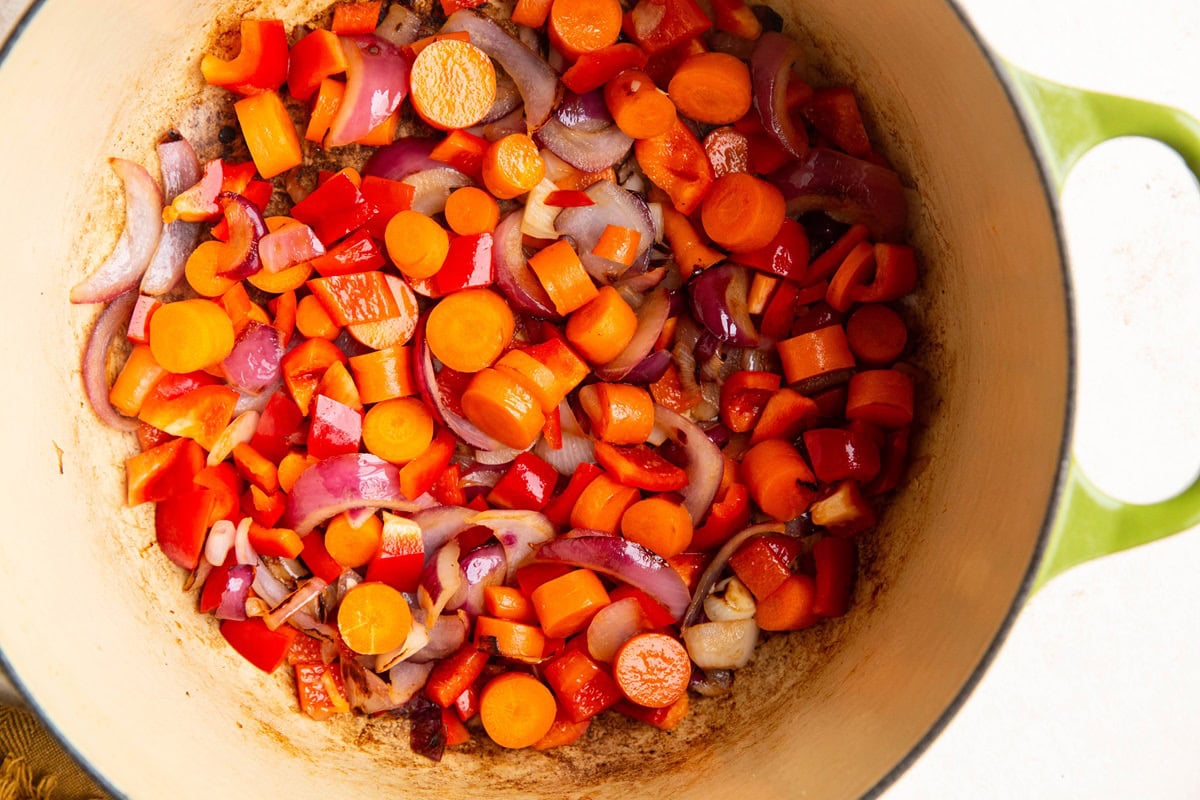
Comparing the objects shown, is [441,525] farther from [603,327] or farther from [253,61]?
[253,61]

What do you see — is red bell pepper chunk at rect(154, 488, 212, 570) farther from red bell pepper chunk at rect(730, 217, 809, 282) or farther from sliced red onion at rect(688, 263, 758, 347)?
red bell pepper chunk at rect(730, 217, 809, 282)

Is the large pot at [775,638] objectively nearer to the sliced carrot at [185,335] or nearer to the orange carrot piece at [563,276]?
the sliced carrot at [185,335]

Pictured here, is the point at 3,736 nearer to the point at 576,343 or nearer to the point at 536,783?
the point at 536,783

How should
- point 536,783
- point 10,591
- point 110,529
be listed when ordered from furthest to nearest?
point 536,783 → point 110,529 → point 10,591

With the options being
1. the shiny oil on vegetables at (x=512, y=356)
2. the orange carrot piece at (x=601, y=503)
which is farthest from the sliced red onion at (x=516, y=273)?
the orange carrot piece at (x=601, y=503)

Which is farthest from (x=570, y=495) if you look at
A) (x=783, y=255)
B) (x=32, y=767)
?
(x=32, y=767)

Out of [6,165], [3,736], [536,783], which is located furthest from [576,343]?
[3,736]

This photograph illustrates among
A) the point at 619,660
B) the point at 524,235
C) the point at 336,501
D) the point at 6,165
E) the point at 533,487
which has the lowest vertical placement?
the point at 619,660
